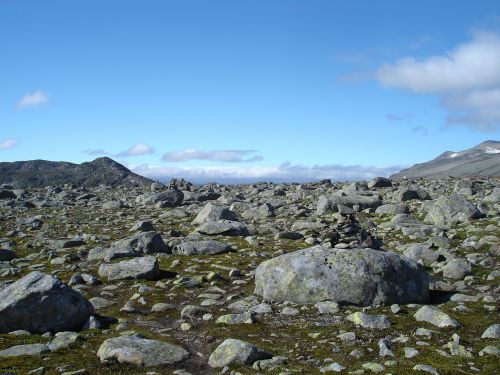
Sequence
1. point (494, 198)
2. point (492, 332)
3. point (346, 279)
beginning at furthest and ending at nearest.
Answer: point (494, 198)
point (346, 279)
point (492, 332)

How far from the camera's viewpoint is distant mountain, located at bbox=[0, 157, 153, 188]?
115000 millimetres

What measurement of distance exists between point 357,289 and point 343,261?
3.28 feet

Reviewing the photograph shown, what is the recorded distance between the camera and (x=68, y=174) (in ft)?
412

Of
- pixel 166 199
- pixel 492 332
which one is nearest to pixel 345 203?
pixel 166 199

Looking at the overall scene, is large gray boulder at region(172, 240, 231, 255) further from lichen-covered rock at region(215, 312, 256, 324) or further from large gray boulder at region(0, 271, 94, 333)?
large gray boulder at region(0, 271, 94, 333)

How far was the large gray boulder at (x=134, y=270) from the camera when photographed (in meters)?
17.8

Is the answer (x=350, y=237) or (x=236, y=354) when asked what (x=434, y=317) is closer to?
(x=236, y=354)

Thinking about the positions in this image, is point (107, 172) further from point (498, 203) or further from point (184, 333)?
point (184, 333)

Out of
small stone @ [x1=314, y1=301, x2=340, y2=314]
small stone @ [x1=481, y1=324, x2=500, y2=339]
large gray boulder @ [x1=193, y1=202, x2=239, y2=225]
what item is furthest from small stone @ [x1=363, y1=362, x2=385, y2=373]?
large gray boulder @ [x1=193, y1=202, x2=239, y2=225]

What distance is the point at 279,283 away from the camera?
575 inches

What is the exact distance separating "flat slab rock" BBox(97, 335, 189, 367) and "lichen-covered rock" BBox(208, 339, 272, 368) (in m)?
0.77

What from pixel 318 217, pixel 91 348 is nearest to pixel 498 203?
pixel 318 217

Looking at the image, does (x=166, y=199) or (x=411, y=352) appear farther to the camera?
(x=166, y=199)

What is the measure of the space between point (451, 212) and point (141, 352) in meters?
23.1
